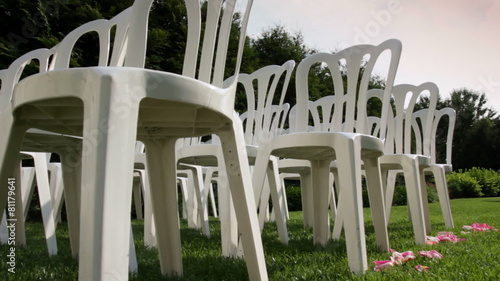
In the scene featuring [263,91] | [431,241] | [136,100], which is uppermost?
[263,91]

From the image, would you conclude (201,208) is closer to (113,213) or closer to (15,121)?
(15,121)

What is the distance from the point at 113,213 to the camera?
107 centimetres

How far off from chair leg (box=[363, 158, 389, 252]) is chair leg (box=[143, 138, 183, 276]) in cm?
129

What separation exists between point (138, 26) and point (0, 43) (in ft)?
20.8

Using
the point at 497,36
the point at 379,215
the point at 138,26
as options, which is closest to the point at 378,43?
the point at 379,215

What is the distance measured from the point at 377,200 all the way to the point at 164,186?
1.37 metres

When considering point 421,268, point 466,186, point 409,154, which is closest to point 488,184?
point 466,186

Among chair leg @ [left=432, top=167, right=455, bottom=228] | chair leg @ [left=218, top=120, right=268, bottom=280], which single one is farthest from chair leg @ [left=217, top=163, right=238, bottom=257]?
chair leg @ [left=432, top=167, right=455, bottom=228]

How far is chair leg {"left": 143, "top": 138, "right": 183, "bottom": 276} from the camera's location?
6.23ft

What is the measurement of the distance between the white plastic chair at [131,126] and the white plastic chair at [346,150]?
64 cm

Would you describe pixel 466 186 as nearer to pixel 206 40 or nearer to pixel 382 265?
pixel 382 265

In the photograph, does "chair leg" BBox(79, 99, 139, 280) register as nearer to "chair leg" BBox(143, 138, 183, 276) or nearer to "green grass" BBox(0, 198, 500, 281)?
"chair leg" BBox(143, 138, 183, 276)

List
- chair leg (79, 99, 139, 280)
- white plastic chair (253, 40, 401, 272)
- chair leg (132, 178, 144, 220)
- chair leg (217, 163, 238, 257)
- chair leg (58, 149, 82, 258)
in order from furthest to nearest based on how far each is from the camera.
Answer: chair leg (132, 178, 144, 220) < chair leg (217, 163, 238, 257) < chair leg (58, 149, 82, 258) < white plastic chair (253, 40, 401, 272) < chair leg (79, 99, 139, 280)

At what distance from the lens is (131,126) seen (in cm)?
116
